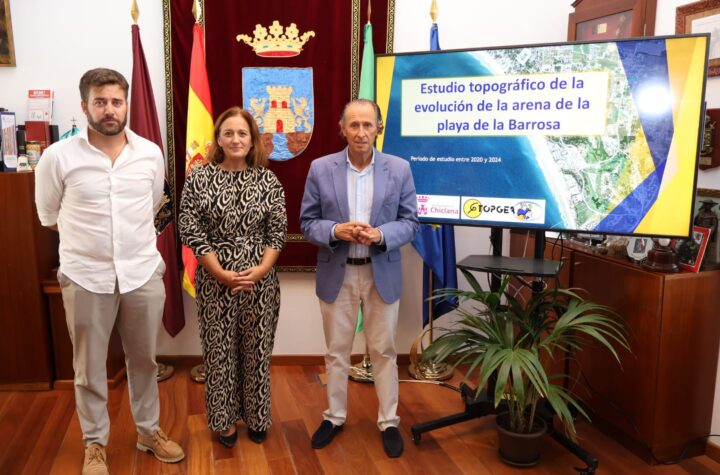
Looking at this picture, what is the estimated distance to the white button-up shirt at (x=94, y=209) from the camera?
209cm

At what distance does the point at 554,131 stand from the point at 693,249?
0.77 metres

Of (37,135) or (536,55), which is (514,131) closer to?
(536,55)

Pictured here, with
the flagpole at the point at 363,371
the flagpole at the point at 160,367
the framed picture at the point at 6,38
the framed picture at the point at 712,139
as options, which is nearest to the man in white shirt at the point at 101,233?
the flagpole at the point at 160,367

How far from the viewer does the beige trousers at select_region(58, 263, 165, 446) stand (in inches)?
85.0

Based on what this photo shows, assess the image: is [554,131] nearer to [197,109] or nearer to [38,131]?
[197,109]

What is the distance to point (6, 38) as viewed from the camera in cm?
312

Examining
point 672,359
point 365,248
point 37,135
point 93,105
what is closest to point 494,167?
point 365,248

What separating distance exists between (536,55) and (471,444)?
1.72m

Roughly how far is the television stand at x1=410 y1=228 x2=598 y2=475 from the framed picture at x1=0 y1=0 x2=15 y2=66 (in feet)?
8.90

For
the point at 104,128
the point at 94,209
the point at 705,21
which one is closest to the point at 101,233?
the point at 94,209

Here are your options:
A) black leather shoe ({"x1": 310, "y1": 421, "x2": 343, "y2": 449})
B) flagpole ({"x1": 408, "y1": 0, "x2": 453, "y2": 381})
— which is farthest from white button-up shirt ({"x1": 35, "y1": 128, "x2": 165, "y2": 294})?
flagpole ({"x1": 408, "y1": 0, "x2": 453, "y2": 381})

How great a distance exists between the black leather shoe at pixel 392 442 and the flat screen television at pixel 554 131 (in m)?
0.97

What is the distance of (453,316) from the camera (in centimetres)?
366

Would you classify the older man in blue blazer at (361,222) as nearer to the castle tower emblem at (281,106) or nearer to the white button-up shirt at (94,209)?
the white button-up shirt at (94,209)
